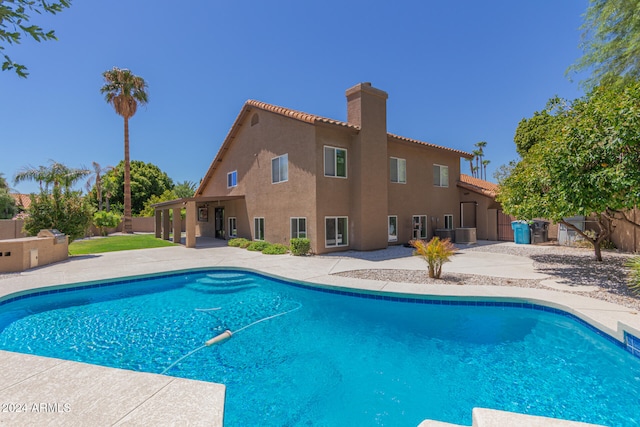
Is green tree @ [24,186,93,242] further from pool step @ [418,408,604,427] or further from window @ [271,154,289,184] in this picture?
pool step @ [418,408,604,427]

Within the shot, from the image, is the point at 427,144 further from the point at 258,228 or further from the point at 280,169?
the point at 258,228

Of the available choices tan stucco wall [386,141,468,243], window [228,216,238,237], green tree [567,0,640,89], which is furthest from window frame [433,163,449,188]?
window [228,216,238,237]

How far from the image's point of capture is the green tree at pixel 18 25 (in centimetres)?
203

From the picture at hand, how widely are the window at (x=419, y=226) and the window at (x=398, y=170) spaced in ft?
9.14

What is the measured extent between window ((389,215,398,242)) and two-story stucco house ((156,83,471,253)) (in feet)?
0.21

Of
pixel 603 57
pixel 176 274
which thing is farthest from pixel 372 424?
pixel 603 57

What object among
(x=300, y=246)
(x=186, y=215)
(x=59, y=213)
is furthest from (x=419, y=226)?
(x=59, y=213)

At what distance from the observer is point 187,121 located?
84.0 feet

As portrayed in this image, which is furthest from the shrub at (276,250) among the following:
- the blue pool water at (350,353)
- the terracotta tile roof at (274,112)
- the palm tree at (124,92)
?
the palm tree at (124,92)

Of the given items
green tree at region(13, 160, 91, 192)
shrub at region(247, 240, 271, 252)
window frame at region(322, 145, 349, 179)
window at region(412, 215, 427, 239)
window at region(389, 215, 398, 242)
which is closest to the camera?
window frame at region(322, 145, 349, 179)

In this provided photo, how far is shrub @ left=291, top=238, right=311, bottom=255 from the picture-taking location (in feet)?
48.6

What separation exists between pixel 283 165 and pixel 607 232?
15.3 metres

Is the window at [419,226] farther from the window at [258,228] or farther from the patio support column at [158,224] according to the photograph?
the patio support column at [158,224]

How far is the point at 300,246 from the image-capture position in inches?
583
